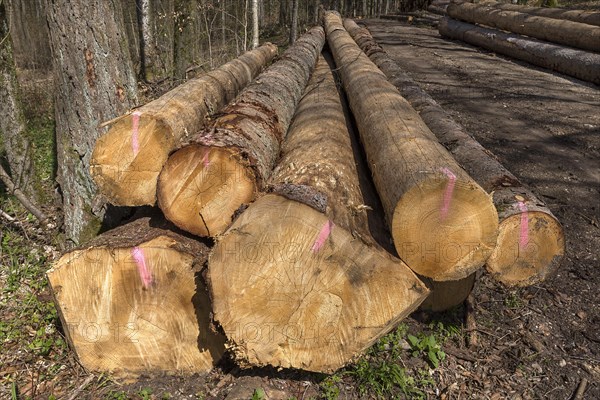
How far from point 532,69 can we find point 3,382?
10.2 metres

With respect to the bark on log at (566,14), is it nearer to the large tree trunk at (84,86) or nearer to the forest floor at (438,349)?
the forest floor at (438,349)

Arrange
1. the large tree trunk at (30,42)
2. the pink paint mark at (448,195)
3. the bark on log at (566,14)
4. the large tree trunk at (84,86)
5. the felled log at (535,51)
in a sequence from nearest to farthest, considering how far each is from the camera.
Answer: the pink paint mark at (448,195), the large tree trunk at (84,86), the felled log at (535,51), the bark on log at (566,14), the large tree trunk at (30,42)

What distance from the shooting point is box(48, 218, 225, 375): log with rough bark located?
2490 millimetres

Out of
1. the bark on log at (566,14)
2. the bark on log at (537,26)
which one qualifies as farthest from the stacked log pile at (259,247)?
the bark on log at (566,14)

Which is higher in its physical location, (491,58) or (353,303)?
(491,58)

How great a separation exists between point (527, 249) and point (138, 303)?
2.37 meters

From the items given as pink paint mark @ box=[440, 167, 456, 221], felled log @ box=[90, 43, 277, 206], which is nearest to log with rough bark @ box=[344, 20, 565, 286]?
pink paint mark @ box=[440, 167, 456, 221]

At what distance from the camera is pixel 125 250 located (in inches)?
96.9

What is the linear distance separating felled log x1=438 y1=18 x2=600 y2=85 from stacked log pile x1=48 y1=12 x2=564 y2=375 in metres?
6.43

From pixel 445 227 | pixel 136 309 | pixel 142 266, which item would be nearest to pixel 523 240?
pixel 445 227

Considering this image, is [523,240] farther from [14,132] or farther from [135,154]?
[14,132]

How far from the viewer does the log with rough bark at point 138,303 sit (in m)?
2.49

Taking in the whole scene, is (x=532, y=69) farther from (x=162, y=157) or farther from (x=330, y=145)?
(x=162, y=157)

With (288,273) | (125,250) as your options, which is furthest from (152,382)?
(288,273)
